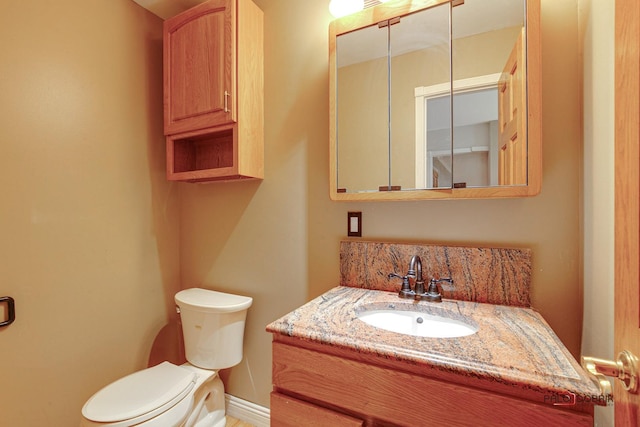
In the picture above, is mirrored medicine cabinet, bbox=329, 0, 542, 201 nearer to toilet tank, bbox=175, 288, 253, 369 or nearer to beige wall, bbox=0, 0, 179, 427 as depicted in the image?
toilet tank, bbox=175, 288, 253, 369

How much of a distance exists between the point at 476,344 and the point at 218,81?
148cm

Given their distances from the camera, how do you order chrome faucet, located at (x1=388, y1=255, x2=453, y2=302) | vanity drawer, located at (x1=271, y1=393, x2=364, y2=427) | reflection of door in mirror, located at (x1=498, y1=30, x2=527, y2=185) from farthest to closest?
1. chrome faucet, located at (x1=388, y1=255, x2=453, y2=302)
2. reflection of door in mirror, located at (x1=498, y1=30, x2=527, y2=185)
3. vanity drawer, located at (x1=271, y1=393, x2=364, y2=427)

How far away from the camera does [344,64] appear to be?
130 cm

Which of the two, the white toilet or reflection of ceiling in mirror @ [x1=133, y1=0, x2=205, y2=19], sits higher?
reflection of ceiling in mirror @ [x1=133, y1=0, x2=205, y2=19]

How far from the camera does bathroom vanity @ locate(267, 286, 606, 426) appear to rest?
0.59 meters

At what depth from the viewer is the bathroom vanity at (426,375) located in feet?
1.94

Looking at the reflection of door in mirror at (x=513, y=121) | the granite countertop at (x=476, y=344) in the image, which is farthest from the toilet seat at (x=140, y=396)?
the reflection of door in mirror at (x=513, y=121)

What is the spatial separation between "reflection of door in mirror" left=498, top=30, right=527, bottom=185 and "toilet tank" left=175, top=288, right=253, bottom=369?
51.8 inches

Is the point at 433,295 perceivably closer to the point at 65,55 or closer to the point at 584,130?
the point at 584,130

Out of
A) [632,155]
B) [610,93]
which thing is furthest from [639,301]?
[610,93]

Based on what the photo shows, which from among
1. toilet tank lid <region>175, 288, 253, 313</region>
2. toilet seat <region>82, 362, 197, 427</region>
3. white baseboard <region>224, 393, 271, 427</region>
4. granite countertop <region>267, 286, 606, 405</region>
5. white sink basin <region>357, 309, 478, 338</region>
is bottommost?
white baseboard <region>224, 393, 271, 427</region>

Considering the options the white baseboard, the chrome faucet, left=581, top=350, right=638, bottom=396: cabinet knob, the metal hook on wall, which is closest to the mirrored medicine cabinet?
the chrome faucet

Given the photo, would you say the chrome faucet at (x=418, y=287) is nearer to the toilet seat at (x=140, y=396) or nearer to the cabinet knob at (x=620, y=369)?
the cabinet knob at (x=620, y=369)

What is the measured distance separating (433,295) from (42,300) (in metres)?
1.66
